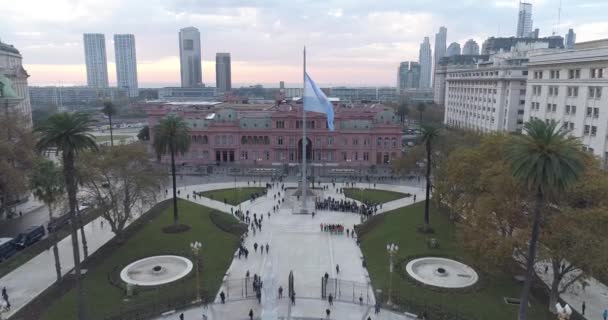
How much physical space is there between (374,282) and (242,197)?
33.4 m

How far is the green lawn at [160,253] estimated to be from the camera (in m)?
32.4

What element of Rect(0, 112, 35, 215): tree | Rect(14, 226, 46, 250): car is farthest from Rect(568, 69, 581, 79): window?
Rect(14, 226, 46, 250): car

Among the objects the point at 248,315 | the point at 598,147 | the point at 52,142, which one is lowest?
the point at 248,315

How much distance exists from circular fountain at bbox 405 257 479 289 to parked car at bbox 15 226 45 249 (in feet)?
132

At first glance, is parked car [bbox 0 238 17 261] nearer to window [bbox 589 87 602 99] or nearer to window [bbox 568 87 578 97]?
window [bbox 589 87 602 99]

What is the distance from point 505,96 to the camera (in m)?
97.3

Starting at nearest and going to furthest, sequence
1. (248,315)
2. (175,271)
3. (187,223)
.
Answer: (248,315) → (175,271) → (187,223)

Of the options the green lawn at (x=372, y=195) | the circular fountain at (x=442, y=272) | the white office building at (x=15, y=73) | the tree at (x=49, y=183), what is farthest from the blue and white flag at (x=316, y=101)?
the white office building at (x=15, y=73)

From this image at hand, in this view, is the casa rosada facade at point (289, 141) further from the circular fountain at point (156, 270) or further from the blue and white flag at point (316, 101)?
the circular fountain at point (156, 270)

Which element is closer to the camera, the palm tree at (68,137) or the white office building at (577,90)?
the palm tree at (68,137)

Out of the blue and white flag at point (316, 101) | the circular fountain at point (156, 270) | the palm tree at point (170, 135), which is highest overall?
the blue and white flag at point (316, 101)

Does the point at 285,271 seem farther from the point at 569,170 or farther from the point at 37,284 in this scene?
the point at 569,170

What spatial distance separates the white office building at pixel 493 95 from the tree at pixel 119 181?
69055 millimetres

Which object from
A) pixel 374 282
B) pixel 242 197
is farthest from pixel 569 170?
pixel 242 197
